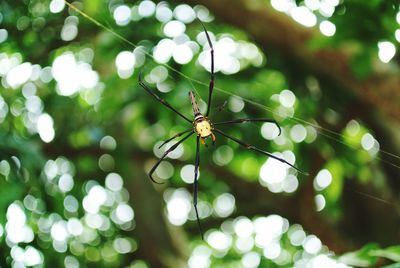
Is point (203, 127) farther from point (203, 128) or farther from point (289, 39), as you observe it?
point (289, 39)

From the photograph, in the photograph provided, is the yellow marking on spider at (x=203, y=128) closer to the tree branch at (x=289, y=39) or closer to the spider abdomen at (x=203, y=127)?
the spider abdomen at (x=203, y=127)

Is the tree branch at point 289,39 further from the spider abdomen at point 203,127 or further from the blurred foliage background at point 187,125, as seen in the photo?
the spider abdomen at point 203,127

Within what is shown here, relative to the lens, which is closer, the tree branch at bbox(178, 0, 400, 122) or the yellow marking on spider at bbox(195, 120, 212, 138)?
the yellow marking on spider at bbox(195, 120, 212, 138)

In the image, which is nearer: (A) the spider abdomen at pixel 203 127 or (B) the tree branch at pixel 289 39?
(A) the spider abdomen at pixel 203 127

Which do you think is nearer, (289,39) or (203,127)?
(203,127)

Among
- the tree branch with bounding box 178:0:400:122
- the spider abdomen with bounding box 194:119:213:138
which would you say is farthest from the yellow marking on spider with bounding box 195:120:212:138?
the tree branch with bounding box 178:0:400:122

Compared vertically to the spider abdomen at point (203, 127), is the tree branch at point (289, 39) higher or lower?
higher

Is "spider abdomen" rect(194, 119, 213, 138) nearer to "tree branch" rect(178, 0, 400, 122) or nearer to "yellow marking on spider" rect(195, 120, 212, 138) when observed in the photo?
"yellow marking on spider" rect(195, 120, 212, 138)

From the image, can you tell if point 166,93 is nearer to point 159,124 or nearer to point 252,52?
point 159,124

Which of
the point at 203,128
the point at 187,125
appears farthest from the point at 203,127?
the point at 187,125

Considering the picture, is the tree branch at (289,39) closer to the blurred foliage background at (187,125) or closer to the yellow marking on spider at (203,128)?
the blurred foliage background at (187,125)

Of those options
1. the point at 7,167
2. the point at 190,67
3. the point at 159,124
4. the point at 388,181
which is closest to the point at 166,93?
the point at 190,67

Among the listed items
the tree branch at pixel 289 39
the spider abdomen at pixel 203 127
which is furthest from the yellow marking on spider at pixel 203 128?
the tree branch at pixel 289 39
